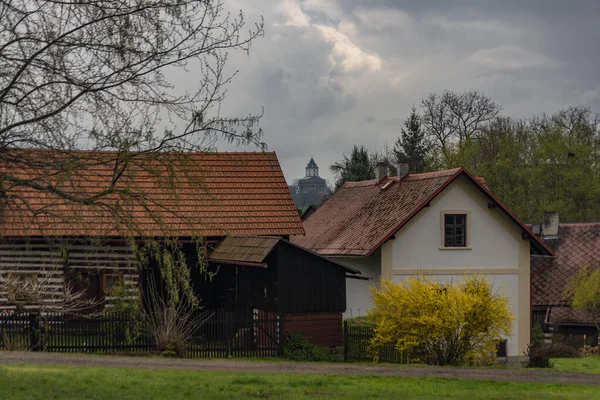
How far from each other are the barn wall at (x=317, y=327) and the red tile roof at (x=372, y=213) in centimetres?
524

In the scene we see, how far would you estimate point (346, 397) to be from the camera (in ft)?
47.1

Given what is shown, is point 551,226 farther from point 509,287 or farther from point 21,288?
point 21,288

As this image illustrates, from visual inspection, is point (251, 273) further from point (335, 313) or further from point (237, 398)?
point (237, 398)

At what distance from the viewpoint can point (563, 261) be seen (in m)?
41.6

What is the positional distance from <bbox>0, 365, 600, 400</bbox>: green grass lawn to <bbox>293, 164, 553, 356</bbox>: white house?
46.3 feet

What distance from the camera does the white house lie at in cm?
3194

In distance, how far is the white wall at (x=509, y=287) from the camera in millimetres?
32469

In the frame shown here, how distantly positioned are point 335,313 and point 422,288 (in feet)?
11.3

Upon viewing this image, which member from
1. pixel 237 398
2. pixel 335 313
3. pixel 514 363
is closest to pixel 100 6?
pixel 237 398

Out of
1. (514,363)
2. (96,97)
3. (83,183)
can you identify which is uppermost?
(96,97)

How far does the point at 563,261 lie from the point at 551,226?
2167 millimetres

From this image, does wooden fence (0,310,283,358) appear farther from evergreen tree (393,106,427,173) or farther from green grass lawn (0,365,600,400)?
evergreen tree (393,106,427,173)

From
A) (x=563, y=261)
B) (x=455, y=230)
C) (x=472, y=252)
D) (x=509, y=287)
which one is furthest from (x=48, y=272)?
(x=563, y=261)

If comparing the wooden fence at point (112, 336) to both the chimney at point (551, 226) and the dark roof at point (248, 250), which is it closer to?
the dark roof at point (248, 250)
